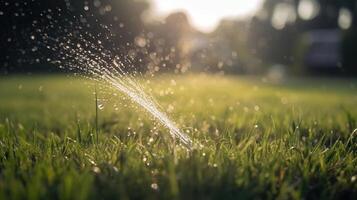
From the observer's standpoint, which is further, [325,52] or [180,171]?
[325,52]

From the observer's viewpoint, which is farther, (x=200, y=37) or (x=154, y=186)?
(x=200, y=37)

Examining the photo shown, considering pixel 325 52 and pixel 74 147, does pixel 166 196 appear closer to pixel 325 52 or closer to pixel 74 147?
pixel 74 147

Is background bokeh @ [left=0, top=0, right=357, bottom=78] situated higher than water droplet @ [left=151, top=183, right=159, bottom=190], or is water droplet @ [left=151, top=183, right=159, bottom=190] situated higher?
background bokeh @ [left=0, top=0, right=357, bottom=78]

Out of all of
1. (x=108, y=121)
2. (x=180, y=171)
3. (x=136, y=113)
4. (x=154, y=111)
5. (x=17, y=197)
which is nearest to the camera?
(x=17, y=197)

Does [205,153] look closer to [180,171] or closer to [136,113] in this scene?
[180,171]

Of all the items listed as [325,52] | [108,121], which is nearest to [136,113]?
[108,121]

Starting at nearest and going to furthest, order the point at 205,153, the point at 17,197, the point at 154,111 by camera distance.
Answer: the point at 17,197 → the point at 205,153 → the point at 154,111

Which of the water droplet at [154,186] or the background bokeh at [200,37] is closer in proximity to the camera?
the water droplet at [154,186]

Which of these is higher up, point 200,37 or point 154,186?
point 200,37

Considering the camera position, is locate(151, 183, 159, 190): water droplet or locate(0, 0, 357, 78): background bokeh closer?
locate(151, 183, 159, 190): water droplet

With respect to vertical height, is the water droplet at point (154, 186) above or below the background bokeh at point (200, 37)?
below
